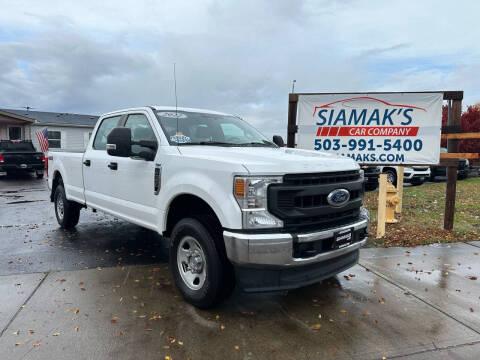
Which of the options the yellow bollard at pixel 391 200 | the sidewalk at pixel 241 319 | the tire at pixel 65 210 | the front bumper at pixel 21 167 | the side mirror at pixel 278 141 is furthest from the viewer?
the front bumper at pixel 21 167

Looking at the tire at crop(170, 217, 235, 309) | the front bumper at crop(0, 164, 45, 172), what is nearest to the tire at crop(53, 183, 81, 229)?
the tire at crop(170, 217, 235, 309)

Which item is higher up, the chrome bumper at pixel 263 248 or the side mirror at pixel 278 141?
the side mirror at pixel 278 141

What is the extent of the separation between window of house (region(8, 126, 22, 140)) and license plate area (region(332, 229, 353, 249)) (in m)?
26.4

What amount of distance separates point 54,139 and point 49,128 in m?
0.81

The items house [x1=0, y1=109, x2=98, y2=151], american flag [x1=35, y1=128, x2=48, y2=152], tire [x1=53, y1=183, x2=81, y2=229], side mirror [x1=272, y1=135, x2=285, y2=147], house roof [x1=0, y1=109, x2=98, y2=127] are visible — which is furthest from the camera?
house roof [x1=0, y1=109, x2=98, y2=127]

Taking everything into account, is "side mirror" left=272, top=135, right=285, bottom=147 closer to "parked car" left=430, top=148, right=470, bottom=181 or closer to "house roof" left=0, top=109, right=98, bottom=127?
"parked car" left=430, top=148, right=470, bottom=181

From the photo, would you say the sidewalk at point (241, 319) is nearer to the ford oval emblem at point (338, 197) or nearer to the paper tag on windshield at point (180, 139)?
the ford oval emblem at point (338, 197)

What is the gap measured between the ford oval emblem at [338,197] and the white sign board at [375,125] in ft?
11.4

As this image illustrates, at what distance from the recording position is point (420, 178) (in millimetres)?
15289

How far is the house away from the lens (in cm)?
2342

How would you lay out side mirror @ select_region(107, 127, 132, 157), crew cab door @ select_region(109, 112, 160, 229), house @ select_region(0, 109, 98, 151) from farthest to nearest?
house @ select_region(0, 109, 98, 151) → crew cab door @ select_region(109, 112, 160, 229) → side mirror @ select_region(107, 127, 132, 157)

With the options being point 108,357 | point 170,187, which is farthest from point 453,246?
point 108,357

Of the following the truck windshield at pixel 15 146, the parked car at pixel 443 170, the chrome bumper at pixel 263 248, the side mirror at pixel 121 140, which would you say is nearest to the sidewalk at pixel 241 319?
the chrome bumper at pixel 263 248

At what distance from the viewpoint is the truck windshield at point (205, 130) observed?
13.6ft
